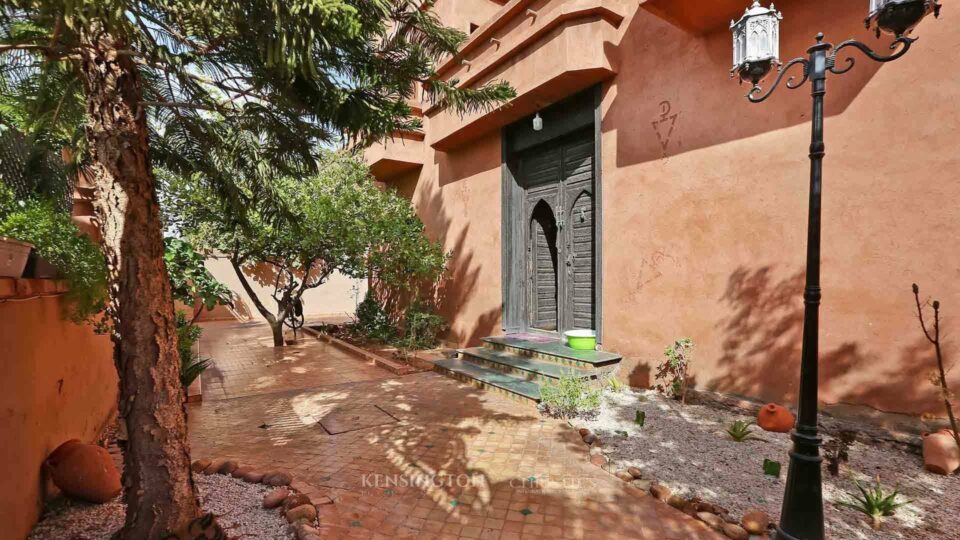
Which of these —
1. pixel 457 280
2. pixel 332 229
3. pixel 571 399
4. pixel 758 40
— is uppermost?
pixel 758 40

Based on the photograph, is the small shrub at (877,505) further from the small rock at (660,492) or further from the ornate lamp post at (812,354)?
the small rock at (660,492)

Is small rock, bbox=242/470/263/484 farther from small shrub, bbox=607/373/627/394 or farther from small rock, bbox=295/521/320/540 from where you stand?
small shrub, bbox=607/373/627/394

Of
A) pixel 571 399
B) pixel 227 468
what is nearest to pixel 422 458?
pixel 227 468

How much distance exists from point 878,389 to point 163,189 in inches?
490

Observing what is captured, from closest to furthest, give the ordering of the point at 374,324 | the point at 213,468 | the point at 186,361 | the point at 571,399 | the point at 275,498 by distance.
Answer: the point at 275,498 < the point at 213,468 < the point at 571,399 < the point at 186,361 < the point at 374,324

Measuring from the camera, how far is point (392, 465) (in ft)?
12.7

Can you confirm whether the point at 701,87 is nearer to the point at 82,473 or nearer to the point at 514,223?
the point at 514,223

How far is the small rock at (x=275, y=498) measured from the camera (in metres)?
3.03

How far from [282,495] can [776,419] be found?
180 inches

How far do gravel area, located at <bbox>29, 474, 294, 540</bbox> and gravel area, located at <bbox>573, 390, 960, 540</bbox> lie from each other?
9.27ft

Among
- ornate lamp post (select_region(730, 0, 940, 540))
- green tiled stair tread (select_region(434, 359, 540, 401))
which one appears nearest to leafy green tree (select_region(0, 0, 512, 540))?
ornate lamp post (select_region(730, 0, 940, 540))

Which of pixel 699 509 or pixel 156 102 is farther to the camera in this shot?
pixel 699 509

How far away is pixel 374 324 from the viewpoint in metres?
11.5

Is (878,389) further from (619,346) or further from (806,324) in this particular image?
(619,346)
